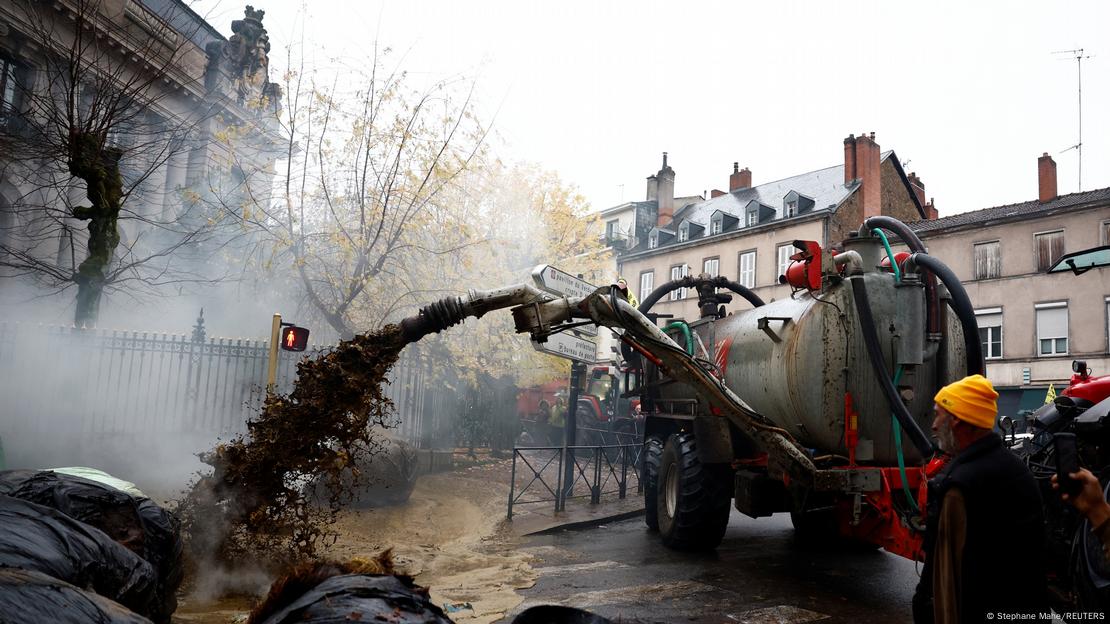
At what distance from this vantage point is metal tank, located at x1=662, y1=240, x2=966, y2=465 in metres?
5.54

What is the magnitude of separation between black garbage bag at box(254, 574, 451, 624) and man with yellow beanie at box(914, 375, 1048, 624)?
1.92 m

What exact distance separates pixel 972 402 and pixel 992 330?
29.6 m

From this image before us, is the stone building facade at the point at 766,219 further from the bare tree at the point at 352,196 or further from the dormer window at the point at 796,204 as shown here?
the bare tree at the point at 352,196

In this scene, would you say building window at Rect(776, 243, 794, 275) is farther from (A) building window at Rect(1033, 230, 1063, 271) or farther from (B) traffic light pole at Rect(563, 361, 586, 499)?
(B) traffic light pole at Rect(563, 361, 586, 499)

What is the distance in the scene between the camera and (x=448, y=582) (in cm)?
631

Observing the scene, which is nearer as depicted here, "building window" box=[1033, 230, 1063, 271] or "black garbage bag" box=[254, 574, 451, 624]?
"black garbage bag" box=[254, 574, 451, 624]

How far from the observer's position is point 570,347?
9.66 m

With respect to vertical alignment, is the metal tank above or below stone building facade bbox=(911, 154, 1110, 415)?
below

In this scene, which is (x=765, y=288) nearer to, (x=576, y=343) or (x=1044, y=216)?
(x=1044, y=216)

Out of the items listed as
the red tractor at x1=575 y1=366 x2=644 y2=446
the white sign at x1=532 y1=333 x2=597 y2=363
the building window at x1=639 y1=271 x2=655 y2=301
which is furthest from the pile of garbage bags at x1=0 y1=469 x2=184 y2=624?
the building window at x1=639 y1=271 x2=655 y2=301

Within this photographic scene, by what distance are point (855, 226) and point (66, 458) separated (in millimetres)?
32516

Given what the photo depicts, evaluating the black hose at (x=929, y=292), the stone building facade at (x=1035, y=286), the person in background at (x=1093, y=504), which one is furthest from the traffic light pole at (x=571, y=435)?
the stone building facade at (x=1035, y=286)

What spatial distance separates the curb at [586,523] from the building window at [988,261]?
23.8 metres

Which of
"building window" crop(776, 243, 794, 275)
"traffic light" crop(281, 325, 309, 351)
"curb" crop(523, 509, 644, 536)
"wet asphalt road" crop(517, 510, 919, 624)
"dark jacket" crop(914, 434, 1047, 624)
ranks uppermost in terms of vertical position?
"building window" crop(776, 243, 794, 275)
